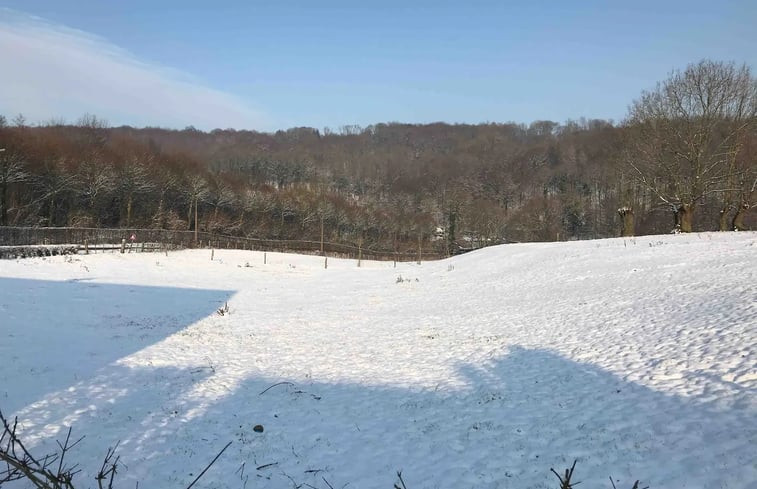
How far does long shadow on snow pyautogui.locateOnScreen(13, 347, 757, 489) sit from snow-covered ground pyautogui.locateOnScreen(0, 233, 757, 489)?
29 millimetres

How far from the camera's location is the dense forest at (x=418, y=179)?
29922mm

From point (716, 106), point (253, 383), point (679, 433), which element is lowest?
point (253, 383)

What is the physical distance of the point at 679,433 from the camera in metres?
5.29

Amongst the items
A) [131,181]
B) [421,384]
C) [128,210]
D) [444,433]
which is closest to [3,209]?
[128,210]

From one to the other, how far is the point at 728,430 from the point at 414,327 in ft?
30.1

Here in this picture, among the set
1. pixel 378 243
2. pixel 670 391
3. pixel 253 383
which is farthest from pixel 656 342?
pixel 378 243

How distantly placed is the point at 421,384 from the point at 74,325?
10338 millimetres

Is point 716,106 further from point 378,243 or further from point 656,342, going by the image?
point 378,243

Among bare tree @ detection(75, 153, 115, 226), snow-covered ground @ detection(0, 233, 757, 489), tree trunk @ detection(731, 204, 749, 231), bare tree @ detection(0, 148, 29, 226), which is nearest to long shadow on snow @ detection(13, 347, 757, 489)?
snow-covered ground @ detection(0, 233, 757, 489)

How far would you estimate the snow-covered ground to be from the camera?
536 centimetres

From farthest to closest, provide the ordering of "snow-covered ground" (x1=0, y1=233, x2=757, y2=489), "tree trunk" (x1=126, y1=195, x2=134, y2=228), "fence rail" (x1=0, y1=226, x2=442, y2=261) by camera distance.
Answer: "tree trunk" (x1=126, y1=195, x2=134, y2=228) < "fence rail" (x1=0, y1=226, x2=442, y2=261) < "snow-covered ground" (x1=0, y1=233, x2=757, y2=489)

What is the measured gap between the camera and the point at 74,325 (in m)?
12.8

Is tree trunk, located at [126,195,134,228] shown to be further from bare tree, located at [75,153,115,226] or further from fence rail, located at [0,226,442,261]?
fence rail, located at [0,226,442,261]

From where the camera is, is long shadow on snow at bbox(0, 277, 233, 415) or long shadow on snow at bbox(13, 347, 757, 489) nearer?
long shadow on snow at bbox(13, 347, 757, 489)
